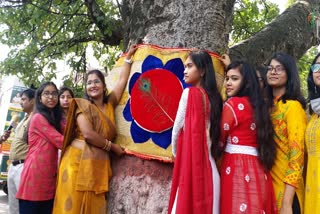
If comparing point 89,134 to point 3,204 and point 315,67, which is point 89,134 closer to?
point 315,67

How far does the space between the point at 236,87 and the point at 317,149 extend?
590 millimetres

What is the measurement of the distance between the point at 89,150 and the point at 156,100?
604 millimetres

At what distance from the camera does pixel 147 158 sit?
2.70 m

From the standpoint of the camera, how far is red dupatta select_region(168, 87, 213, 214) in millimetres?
1977

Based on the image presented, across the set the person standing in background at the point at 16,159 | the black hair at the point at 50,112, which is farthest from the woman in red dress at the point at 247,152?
Result: the person standing in background at the point at 16,159

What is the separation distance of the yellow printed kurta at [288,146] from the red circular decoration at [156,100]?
0.75 meters

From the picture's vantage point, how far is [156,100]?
2.77m

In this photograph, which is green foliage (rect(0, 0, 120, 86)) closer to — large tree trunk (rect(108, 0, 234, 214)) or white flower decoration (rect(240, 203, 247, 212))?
large tree trunk (rect(108, 0, 234, 214))

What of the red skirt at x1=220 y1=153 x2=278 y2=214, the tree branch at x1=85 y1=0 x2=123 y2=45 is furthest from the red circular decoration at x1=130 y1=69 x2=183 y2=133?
the tree branch at x1=85 y1=0 x2=123 y2=45

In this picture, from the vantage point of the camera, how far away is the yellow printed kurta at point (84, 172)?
262 cm

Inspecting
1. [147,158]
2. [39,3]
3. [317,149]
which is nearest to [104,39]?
[39,3]

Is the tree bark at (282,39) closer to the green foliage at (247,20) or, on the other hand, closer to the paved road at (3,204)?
the green foliage at (247,20)

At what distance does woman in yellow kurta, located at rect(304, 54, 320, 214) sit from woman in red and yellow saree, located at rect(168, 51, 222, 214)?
54 centimetres

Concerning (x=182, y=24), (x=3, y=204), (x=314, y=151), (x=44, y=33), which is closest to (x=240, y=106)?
(x=314, y=151)
